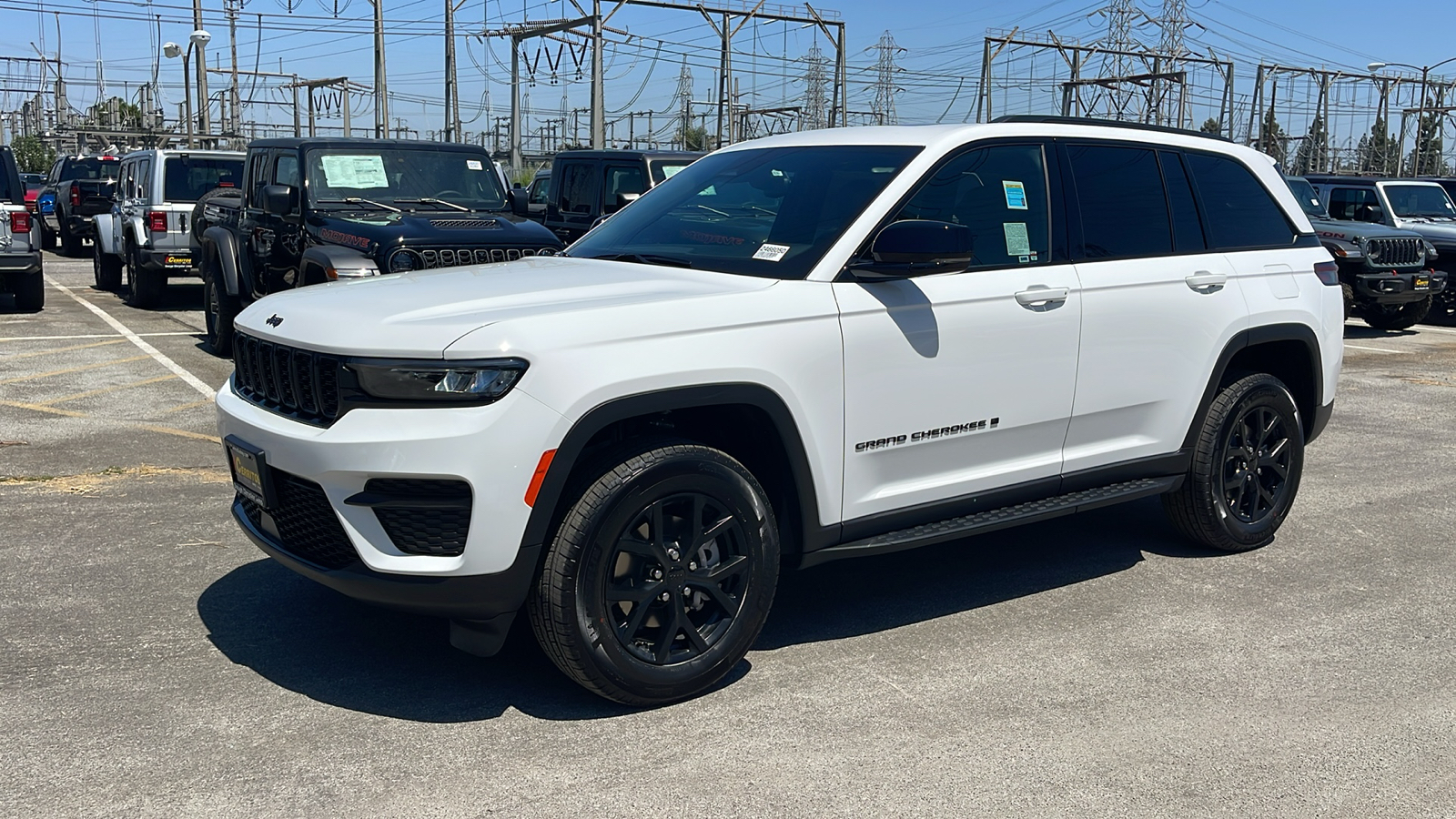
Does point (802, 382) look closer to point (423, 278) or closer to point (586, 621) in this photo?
point (586, 621)

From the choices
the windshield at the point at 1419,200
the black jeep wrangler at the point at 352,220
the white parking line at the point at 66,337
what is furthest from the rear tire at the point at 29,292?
the windshield at the point at 1419,200

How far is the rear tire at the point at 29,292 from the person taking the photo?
15102mm

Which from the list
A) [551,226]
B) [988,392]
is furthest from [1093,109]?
[988,392]

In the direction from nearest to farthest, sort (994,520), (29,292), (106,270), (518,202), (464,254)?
(994,520) → (464,254) → (518,202) → (29,292) → (106,270)

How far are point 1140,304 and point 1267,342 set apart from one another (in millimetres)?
1000

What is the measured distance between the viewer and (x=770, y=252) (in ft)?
15.0

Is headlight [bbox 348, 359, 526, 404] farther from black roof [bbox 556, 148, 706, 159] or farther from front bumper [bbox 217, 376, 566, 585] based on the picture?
black roof [bbox 556, 148, 706, 159]

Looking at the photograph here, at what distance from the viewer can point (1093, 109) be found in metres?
55.9

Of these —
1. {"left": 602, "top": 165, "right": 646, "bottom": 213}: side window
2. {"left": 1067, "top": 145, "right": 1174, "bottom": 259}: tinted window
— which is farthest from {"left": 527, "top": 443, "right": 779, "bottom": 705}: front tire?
{"left": 602, "top": 165, "right": 646, "bottom": 213}: side window

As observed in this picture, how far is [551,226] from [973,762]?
12.1 meters

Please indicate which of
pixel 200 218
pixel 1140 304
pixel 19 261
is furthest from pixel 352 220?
pixel 19 261

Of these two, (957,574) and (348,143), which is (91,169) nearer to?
(348,143)

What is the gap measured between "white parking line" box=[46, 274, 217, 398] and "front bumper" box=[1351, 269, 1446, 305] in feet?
43.0

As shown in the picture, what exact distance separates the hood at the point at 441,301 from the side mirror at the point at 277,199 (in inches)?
213
